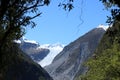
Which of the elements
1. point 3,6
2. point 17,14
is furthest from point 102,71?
point 3,6

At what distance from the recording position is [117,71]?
2307 inches

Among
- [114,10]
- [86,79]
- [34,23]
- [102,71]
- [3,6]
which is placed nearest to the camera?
[114,10]

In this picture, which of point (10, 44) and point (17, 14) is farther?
point (10, 44)

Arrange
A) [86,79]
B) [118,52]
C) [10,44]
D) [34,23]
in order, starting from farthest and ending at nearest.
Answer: [86,79], [118,52], [10,44], [34,23]

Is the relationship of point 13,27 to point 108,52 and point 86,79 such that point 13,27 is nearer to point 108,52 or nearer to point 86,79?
point 108,52

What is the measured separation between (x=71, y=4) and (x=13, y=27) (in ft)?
17.8

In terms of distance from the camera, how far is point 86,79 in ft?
236

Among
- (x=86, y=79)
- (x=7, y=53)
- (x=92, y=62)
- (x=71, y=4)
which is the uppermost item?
(x=71, y=4)

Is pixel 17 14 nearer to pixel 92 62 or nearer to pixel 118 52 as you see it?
pixel 118 52

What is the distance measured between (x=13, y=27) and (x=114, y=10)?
8536 mm

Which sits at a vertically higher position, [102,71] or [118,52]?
[118,52]

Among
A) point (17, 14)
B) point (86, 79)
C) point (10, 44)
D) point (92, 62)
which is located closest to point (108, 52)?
point (92, 62)

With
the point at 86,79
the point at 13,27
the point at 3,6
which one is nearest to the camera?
the point at 3,6

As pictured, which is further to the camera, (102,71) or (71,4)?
(102,71)
